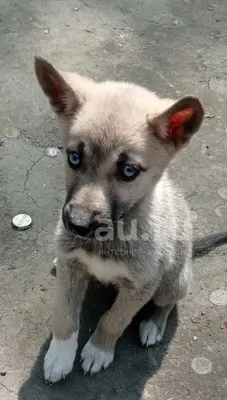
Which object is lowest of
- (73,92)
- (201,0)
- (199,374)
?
(199,374)

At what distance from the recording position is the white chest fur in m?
3.20

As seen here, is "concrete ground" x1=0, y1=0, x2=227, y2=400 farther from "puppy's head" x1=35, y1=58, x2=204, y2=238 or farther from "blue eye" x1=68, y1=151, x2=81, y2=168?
"blue eye" x1=68, y1=151, x2=81, y2=168

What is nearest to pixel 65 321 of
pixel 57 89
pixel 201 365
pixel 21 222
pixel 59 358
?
pixel 59 358

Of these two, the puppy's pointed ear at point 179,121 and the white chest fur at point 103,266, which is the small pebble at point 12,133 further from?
the puppy's pointed ear at point 179,121

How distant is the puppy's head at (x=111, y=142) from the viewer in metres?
2.80

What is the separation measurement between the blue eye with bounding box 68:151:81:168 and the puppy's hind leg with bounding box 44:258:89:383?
666 millimetres

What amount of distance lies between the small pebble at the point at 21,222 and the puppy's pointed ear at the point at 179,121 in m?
1.46

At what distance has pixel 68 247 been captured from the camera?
10.6 ft

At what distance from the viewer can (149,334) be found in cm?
363

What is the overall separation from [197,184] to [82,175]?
1.84 metres

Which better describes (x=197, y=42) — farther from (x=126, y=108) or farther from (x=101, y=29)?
(x=126, y=108)

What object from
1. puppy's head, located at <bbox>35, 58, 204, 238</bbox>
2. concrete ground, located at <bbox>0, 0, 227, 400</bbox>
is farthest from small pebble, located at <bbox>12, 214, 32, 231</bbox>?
puppy's head, located at <bbox>35, 58, 204, 238</bbox>

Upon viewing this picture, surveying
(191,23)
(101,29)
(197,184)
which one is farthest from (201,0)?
(197,184)

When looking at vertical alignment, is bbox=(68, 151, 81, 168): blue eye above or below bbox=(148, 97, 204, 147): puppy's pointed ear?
below
